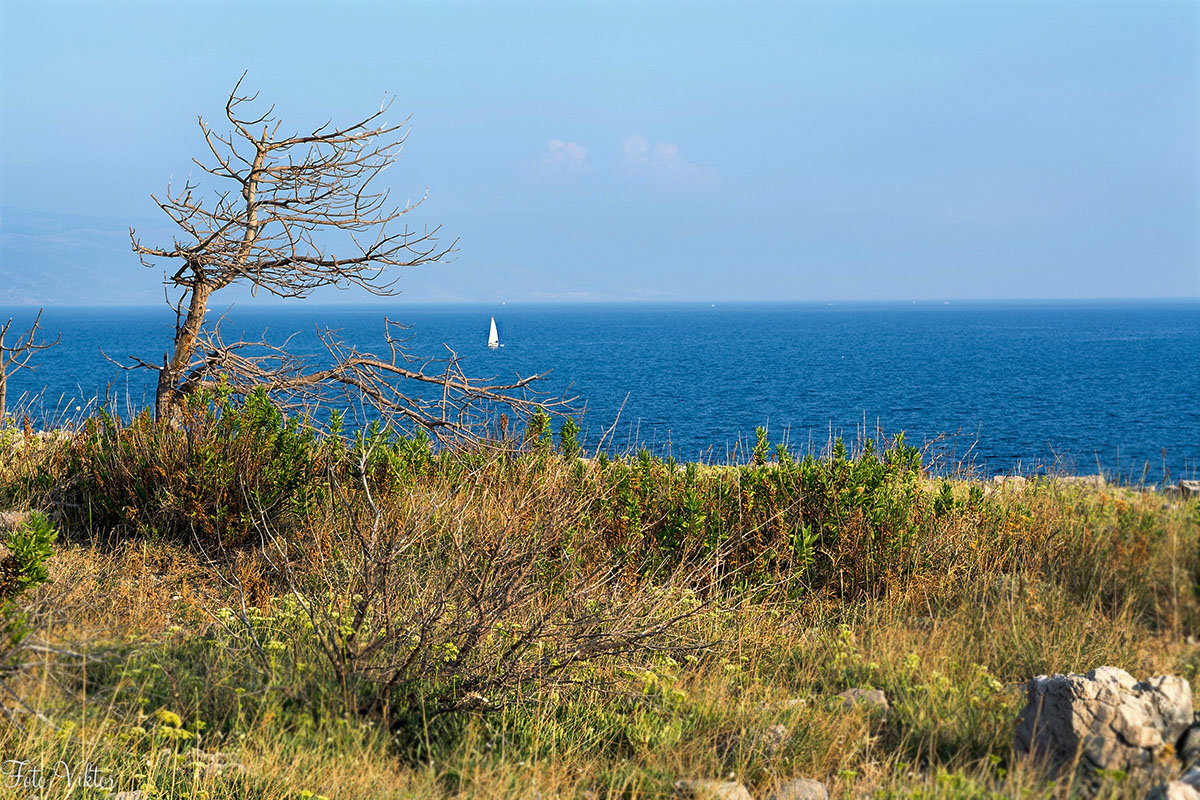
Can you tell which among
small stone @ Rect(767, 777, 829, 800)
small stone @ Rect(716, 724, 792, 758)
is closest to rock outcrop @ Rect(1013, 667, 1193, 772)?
small stone @ Rect(767, 777, 829, 800)

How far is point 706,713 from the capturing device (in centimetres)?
403

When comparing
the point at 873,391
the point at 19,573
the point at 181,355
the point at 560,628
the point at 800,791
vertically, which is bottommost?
the point at 873,391

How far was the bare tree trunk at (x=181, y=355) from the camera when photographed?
26.0ft

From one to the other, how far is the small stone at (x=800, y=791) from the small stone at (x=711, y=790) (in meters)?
0.12

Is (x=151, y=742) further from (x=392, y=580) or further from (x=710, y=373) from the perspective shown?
(x=710, y=373)

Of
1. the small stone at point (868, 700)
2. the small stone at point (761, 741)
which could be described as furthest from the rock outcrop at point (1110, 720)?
the small stone at point (761, 741)

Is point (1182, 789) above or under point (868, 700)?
above

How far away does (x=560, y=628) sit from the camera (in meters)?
4.27

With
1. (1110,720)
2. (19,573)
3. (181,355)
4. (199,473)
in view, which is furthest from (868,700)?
(181,355)

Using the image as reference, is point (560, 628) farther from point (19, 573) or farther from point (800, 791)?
point (19, 573)

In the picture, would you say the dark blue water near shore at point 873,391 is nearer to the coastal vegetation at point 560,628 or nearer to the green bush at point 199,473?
the green bush at point 199,473

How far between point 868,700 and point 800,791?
89 centimetres

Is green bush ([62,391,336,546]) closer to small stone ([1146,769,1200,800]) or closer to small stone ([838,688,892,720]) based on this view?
small stone ([838,688,892,720])

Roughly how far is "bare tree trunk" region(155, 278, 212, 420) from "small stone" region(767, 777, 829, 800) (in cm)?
660
